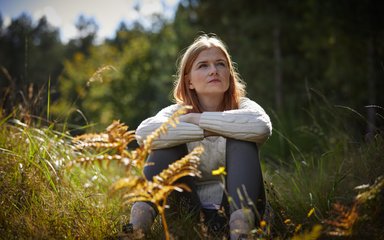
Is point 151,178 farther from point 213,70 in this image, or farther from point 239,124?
point 213,70

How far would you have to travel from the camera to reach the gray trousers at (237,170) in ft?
6.75

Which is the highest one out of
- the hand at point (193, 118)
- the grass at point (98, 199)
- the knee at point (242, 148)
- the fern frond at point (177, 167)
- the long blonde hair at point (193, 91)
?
the long blonde hair at point (193, 91)

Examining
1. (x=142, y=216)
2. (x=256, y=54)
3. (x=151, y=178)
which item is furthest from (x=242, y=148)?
(x=256, y=54)

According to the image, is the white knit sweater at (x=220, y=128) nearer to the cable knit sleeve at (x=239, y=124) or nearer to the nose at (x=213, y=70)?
the cable knit sleeve at (x=239, y=124)

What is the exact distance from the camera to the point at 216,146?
2.54 m

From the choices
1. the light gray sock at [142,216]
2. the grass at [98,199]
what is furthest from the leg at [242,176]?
the light gray sock at [142,216]

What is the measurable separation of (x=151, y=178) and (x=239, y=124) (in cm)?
60

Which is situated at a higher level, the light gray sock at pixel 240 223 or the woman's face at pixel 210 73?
the woman's face at pixel 210 73

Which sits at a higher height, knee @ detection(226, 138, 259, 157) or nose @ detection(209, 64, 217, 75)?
nose @ detection(209, 64, 217, 75)

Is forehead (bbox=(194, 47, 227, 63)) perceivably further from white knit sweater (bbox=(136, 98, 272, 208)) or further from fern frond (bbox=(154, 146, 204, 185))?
fern frond (bbox=(154, 146, 204, 185))

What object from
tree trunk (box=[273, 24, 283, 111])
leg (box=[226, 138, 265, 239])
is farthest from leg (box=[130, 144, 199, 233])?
tree trunk (box=[273, 24, 283, 111])

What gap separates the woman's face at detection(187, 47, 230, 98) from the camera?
280 centimetres

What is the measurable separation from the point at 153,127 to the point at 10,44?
118ft

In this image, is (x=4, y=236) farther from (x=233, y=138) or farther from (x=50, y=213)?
(x=233, y=138)
